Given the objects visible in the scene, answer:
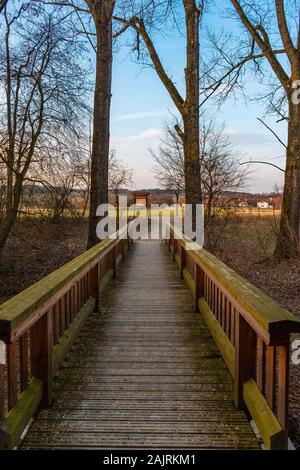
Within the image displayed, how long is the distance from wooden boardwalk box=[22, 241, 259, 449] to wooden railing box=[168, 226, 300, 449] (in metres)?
0.20

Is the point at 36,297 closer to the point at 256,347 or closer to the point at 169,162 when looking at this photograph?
the point at 256,347

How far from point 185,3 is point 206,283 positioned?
719cm

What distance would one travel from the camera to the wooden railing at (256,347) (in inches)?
88.5

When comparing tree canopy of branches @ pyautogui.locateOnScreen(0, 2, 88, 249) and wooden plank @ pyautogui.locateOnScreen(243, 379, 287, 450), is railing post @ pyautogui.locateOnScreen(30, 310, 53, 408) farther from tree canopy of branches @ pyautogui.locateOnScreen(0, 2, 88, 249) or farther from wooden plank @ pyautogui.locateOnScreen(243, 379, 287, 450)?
tree canopy of branches @ pyautogui.locateOnScreen(0, 2, 88, 249)

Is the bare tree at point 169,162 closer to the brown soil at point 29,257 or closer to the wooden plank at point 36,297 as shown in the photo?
the brown soil at point 29,257

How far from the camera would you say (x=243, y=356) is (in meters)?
2.94

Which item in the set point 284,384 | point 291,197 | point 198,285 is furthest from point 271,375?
point 291,197

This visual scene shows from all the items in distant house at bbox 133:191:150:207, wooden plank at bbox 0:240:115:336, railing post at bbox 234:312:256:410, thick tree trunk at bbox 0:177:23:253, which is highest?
distant house at bbox 133:191:150:207

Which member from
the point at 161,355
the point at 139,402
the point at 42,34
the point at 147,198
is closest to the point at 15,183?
the point at 42,34

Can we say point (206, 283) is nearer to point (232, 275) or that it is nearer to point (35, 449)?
point (232, 275)

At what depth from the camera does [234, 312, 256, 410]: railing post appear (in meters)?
2.91

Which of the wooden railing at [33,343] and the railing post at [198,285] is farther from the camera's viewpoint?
the railing post at [198,285]

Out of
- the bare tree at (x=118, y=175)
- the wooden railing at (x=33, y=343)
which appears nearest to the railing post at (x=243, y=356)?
the wooden railing at (x=33, y=343)

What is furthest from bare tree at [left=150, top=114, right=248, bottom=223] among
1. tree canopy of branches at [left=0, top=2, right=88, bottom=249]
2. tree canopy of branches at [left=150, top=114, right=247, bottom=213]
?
tree canopy of branches at [left=0, top=2, right=88, bottom=249]
